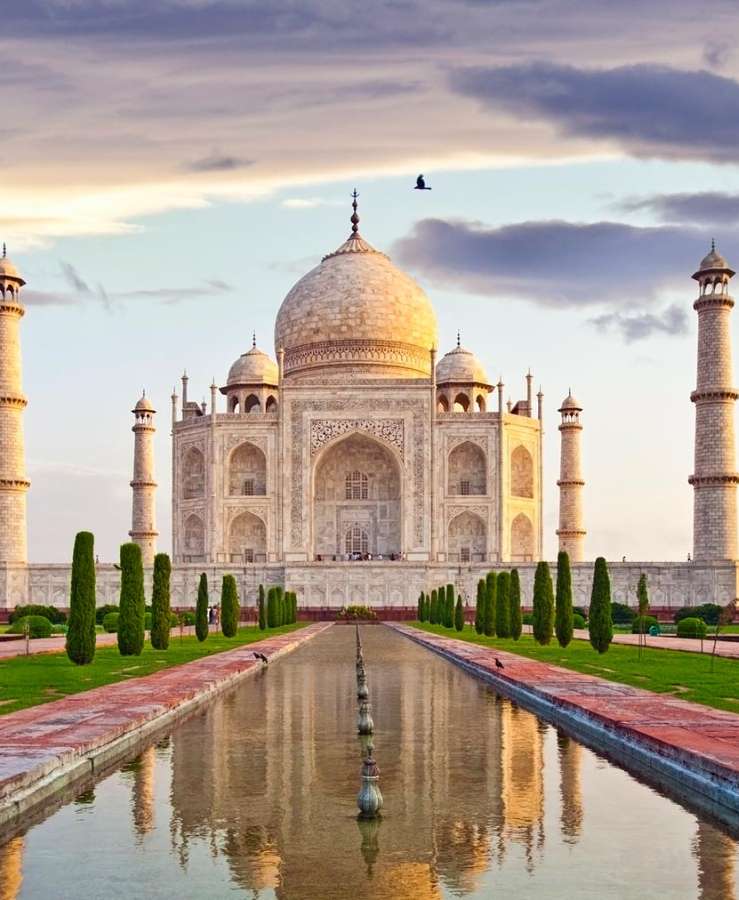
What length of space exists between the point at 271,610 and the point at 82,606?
13412 millimetres

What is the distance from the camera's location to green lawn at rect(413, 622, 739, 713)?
10273 mm

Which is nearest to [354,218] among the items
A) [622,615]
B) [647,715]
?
[622,615]

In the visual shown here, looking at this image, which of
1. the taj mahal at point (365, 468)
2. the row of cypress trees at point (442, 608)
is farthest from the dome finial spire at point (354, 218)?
the row of cypress trees at point (442, 608)

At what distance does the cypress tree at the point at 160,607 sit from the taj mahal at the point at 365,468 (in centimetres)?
1593

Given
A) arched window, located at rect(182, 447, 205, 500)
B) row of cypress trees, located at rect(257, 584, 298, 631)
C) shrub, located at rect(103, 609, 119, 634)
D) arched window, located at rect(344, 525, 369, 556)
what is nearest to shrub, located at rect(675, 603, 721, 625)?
row of cypress trees, located at rect(257, 584, 298, 631)

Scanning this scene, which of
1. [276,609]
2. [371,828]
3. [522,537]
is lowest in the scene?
[276,609]

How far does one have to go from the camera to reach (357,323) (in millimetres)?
43719

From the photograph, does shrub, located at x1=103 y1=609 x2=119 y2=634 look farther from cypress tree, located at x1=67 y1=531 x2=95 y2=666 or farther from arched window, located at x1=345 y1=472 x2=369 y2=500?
arched window, located at x1=345 y1=472 x2=369 y2=500

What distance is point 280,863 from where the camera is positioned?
4.26 metres

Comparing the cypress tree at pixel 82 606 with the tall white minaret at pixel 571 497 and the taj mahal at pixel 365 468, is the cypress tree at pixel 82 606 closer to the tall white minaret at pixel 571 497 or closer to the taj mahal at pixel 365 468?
the taj mahal at pixel 365 468

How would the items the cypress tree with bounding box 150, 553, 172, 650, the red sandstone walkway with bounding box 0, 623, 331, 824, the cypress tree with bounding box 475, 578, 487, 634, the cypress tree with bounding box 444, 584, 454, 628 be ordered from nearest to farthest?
the red sandstone walkway with bounding box 0, 623, 331, 824 → the cypress tree with bounding box 150, 553, 172, 650 → the cypress tree with bounding box 475, 578, 487, 634 → the cypress tree with bounding box 444, 584, 454, 628

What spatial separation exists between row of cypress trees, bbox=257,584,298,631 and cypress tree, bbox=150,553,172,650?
751 centimetres

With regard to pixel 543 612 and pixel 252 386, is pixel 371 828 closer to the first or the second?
pixel 543 612

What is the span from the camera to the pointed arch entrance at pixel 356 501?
4144 centimetres
